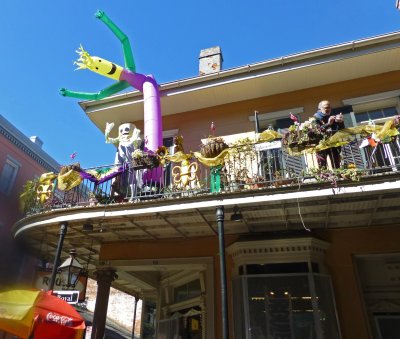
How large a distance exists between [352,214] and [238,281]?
2.82 meters

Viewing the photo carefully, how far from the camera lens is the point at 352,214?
7.05 m

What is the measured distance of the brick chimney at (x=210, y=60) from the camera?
11.8 meters

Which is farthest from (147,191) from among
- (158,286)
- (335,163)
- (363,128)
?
(158,286)

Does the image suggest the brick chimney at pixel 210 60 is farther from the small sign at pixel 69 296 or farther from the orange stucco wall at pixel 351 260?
the small sign at pixel 69 296

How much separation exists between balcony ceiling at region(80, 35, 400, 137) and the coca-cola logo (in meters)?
6.67

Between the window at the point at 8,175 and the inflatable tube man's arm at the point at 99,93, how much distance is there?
597 cm

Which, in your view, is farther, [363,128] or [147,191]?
[147,191]

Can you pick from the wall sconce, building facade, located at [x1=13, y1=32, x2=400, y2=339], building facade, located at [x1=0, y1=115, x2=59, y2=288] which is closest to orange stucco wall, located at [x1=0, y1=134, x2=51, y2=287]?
building facade, located at [x1=0, y1=115, x2=59, y2=288]

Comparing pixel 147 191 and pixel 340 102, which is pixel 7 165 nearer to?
pixel 147 191

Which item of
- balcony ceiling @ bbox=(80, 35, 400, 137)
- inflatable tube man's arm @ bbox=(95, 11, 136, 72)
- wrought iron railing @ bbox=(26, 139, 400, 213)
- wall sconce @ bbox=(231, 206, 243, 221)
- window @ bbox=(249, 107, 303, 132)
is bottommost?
wall sconce @ bbox=(231, 206, 243, 221)

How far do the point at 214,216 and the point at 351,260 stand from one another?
3.10 m

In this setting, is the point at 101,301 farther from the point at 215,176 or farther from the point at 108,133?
the point at 215,176

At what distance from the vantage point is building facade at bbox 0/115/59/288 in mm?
13422

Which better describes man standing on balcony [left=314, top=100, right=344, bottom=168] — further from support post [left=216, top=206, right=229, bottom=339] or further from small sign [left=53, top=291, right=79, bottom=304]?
small sign [left=53, top=291, right=79, bottom=304]
